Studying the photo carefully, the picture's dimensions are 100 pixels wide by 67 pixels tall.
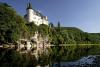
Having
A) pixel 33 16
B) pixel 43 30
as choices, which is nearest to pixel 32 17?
pixel 33 16

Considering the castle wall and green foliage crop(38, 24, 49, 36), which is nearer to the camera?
green foliage crop(38, 24, 49, 36)

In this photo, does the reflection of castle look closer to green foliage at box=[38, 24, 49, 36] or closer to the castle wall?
the castle wall

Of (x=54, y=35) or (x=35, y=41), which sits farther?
(x=54, y=35)

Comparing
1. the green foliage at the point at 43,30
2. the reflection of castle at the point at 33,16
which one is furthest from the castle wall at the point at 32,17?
the green foliage at the point at 43,30

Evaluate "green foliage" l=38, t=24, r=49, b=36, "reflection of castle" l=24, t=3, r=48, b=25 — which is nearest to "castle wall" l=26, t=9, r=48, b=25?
"reflection of castle" l=24, t=3, r=48, b=25

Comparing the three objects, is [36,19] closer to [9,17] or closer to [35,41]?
[35,41]

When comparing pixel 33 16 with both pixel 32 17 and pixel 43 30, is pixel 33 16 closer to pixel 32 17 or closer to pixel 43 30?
pixel 32 17

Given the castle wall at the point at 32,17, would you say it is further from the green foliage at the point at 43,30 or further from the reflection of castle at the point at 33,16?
the green foliage at the point at 43,30

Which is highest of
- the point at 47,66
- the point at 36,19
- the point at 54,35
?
the point at 36,19

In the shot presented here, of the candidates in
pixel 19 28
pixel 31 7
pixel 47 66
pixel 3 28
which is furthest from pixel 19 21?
pixel 47 66

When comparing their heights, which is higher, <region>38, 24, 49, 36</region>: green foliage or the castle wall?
the castle wall

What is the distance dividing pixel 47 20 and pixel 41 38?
45531 mm

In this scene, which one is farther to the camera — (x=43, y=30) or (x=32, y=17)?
(x=32, y=17)

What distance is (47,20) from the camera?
170 m
